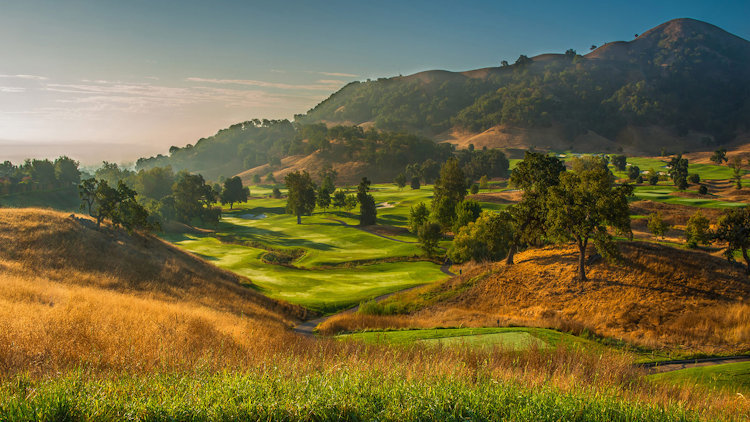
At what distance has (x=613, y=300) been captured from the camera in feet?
85.5

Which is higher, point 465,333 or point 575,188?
point 575,188

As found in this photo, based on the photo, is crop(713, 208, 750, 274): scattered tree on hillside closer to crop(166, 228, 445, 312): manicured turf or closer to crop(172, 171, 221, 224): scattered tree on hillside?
crop(166, 228, 445, 312): manicured turf

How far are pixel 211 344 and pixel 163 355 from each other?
108 inches

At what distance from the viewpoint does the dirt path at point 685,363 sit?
14.7 metres

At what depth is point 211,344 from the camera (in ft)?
35.6

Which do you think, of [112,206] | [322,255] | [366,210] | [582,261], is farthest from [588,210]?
[366,210]

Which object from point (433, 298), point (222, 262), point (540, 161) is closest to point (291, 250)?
point (222, 262)

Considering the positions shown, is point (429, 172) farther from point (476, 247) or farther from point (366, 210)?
point (476, 247)

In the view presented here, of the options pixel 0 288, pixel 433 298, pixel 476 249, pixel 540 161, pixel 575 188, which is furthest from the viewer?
pixel 476 249

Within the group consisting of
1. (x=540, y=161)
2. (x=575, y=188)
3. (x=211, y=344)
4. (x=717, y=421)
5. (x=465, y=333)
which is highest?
(x=540, y=161)

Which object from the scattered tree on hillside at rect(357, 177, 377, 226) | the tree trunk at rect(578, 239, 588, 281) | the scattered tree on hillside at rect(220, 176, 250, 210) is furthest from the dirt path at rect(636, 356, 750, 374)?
the scattered tree on hillside at rect(220, 176, 250, 210)

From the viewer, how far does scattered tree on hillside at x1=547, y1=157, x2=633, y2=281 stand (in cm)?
2811

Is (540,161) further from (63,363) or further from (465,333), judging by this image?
(63,363)

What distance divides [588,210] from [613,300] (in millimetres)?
6979
